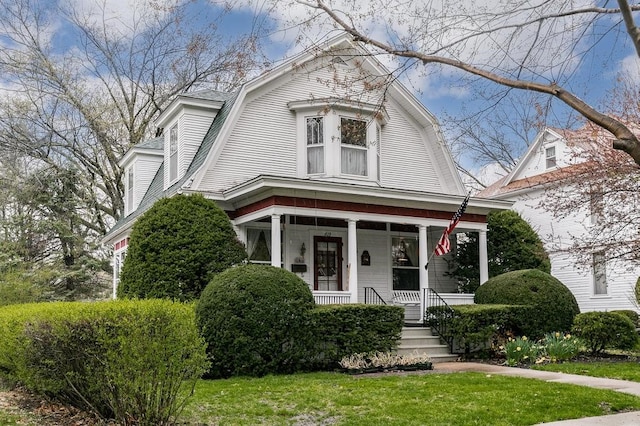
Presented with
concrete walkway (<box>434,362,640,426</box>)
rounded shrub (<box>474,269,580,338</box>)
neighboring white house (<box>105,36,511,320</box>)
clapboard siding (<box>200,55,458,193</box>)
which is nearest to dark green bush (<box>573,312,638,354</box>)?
rounded shrub (<box>474,269,580,338</box>)

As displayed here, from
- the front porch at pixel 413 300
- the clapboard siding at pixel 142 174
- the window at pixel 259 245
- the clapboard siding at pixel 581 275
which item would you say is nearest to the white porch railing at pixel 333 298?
the front porch at pixel 413 300

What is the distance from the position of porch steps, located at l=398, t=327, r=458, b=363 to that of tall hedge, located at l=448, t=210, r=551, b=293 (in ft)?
13.9

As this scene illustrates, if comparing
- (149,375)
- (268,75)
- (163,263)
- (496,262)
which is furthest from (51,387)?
(496,262)

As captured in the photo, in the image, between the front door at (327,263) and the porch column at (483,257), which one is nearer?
the front door at (327,263)

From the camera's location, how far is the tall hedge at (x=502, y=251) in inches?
770

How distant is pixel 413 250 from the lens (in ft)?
63.9

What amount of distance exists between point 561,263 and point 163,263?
18.3 metres

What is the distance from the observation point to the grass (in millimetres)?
7828

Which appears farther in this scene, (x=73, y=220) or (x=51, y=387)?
(x=73, y=220)

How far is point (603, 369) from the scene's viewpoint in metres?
12.2

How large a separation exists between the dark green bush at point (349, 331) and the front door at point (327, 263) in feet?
14.2

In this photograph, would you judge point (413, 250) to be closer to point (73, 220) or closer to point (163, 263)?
point (163, 263)

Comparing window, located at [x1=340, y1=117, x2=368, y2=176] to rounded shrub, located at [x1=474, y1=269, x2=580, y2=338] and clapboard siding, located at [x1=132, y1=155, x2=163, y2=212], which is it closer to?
rounded shrub, located at [x1=474, y1=269, x2=580, y2=338]

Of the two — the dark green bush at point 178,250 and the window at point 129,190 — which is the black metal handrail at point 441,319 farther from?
the window at point 129,190
